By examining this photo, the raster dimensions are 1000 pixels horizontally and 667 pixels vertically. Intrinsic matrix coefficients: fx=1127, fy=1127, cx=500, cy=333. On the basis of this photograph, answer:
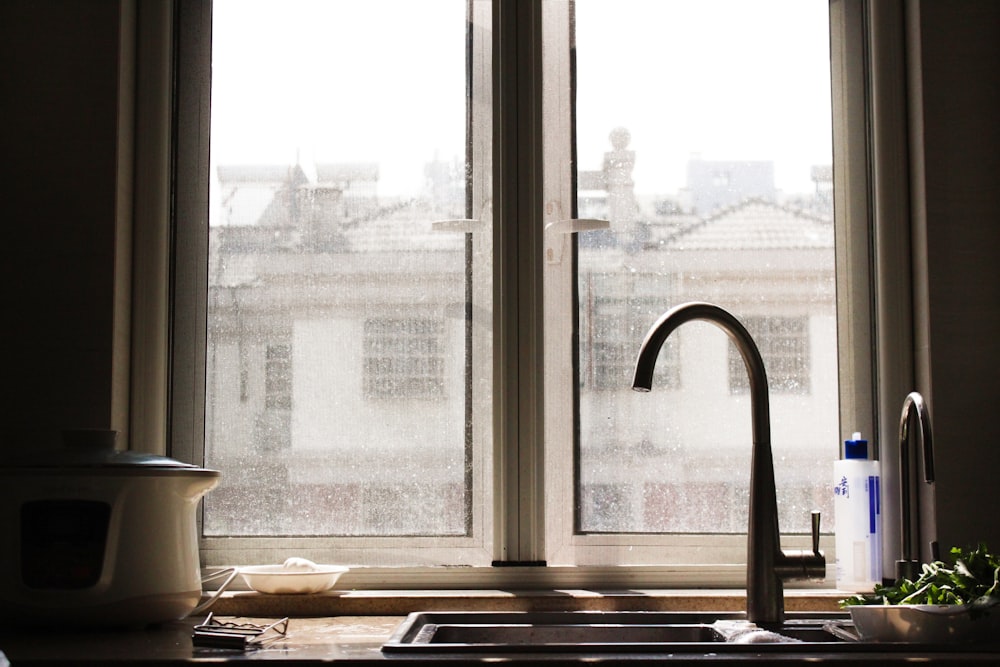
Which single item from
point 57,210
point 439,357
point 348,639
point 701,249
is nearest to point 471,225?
point 439,357

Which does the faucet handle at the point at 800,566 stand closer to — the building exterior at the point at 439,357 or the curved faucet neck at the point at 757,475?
the curved faucet neck at the point at 757,475

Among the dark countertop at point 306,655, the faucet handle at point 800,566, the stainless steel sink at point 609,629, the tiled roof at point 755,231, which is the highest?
the tiled roof at point 755,231

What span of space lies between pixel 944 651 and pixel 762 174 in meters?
0.95

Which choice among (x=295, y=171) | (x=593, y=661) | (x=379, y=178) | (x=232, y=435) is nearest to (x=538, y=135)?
(x=379, y=178)

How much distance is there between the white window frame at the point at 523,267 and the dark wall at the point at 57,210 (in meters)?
0.11

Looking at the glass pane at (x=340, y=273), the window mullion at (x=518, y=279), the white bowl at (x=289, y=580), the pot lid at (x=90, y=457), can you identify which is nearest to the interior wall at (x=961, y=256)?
the window mullion at (x=518, y=279)

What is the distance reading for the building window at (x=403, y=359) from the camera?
201 centimetres

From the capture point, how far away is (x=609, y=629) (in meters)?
1.71

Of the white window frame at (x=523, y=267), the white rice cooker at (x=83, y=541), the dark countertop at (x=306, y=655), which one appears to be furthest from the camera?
the white window frame at (x=523, y=267)

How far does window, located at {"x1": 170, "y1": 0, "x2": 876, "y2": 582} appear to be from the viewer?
1987mm

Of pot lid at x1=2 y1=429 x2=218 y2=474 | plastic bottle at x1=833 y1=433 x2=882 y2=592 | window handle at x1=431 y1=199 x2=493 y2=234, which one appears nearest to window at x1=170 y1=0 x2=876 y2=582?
window handle at x1=431 y1=199 x2=493 y2=234

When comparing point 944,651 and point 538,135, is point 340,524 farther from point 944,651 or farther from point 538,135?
point 944,651

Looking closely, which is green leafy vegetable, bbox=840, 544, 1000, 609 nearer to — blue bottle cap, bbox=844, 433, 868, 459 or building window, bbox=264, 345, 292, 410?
blue bottle cap, bbox=844, 433, 868, 459

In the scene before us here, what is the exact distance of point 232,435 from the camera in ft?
6.57
